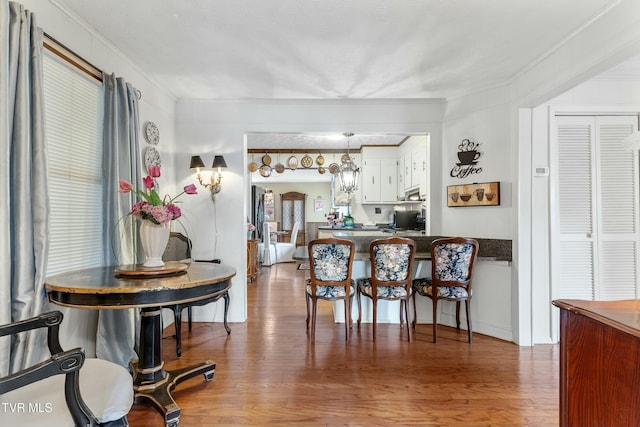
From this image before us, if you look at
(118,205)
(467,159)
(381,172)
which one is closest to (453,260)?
(467,159)

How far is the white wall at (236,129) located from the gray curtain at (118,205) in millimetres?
1014

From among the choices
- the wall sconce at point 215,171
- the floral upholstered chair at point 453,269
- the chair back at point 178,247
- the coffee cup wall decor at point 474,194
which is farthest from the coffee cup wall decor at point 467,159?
the chair back at point 178,247

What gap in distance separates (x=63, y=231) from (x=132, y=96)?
1214mm

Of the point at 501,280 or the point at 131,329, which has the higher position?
the point at 501,280

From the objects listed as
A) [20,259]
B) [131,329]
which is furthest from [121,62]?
[131,329]

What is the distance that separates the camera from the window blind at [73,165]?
1886 mm

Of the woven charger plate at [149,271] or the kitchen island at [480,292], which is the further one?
the kitchen island at [480,292]

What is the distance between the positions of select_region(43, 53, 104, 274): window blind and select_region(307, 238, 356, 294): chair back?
172cm

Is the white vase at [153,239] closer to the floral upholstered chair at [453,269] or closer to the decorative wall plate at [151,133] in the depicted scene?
the decorative wall plate at [151,133]

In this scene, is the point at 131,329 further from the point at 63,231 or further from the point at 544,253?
the point at 544,253

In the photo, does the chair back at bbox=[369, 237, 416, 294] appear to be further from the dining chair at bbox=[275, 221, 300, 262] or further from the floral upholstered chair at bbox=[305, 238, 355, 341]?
the dining chair at bbox=[275, 221, 300, 262]

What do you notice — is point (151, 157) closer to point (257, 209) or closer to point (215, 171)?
point (215, 171)

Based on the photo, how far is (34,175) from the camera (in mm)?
1618

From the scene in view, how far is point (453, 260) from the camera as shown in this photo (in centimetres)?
287
